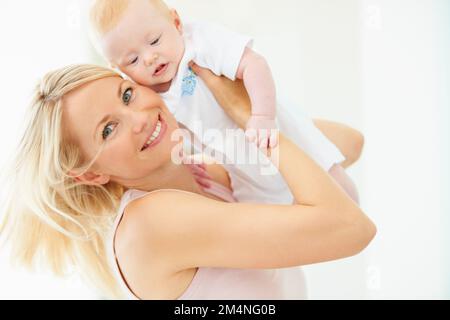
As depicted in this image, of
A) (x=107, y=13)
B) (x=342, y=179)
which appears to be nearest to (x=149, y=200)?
(x=107, y=13)

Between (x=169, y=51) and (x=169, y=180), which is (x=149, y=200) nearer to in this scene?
(x=169, y=180)

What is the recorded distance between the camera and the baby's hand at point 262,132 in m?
1.00

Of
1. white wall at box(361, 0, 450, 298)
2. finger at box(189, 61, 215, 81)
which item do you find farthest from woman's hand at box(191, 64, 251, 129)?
white wall at box(361, 0, 450, 298)

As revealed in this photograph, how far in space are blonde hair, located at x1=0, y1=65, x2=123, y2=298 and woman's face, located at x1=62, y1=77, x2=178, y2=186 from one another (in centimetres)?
2

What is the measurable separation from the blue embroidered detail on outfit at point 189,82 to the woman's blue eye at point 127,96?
0.09m

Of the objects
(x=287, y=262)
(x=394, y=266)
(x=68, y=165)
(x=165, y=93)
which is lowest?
(x=394, y=266)

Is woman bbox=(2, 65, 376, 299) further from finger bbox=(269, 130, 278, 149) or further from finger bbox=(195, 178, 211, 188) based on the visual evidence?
finger bbox=(195, 178, 211, 188)

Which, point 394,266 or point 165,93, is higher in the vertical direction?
point 165,93

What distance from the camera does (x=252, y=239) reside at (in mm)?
971

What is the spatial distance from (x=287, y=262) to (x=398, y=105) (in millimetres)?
770

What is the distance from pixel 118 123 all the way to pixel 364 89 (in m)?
0.82
